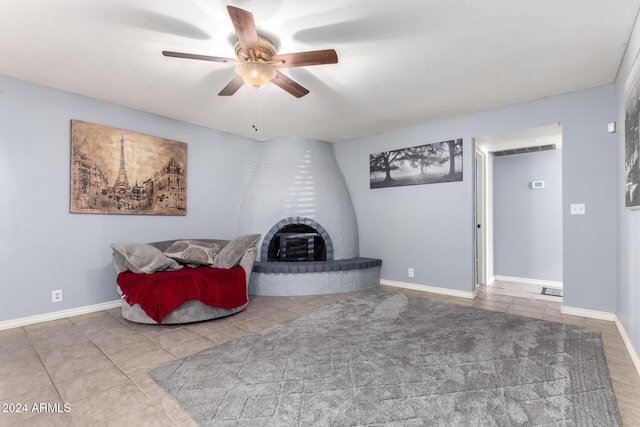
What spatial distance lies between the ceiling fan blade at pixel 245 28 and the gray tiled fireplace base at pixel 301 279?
9.01 feet

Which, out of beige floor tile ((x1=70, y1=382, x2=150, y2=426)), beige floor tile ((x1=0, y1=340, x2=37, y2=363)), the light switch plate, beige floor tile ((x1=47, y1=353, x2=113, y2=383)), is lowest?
beige floor tile ((x1=0, y1=340, x2=37, y2=363))

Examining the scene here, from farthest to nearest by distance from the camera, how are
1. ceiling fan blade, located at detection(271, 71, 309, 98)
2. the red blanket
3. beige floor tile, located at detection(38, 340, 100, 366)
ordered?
the red blanket
ceiling fan blade, located at detection(271, 71, 309, 98)
beige floor tile, located at detection(38, 340, 100, 366)

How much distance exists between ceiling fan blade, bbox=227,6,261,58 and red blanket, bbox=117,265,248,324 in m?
2.12

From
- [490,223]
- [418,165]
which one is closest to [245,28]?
[418,165]

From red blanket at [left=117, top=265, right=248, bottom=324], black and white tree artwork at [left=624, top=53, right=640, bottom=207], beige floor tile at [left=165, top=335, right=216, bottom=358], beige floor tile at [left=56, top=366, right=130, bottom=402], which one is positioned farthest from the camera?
red blanket at [left=117, top=265, right=248, bottom=324]

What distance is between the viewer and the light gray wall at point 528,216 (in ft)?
15.3

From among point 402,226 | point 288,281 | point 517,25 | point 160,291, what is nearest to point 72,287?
point 160,291

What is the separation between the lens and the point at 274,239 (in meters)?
4.71

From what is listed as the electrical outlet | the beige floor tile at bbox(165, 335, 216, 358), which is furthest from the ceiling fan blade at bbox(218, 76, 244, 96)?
the electrical outlet

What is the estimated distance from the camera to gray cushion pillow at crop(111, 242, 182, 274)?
9.91 ft

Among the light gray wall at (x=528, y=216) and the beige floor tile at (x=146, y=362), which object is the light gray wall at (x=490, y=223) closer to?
the light gray wall at (x=528, y=216)

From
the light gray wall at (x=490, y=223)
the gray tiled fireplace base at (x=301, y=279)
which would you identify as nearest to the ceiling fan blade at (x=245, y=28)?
the gray tiled fireplace base at (x=301, y=279)

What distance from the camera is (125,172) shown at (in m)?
3.57

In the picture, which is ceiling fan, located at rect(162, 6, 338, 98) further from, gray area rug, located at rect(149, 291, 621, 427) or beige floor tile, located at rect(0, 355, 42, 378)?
beige floor tile, located at rect(0, 355, 42, 378)
